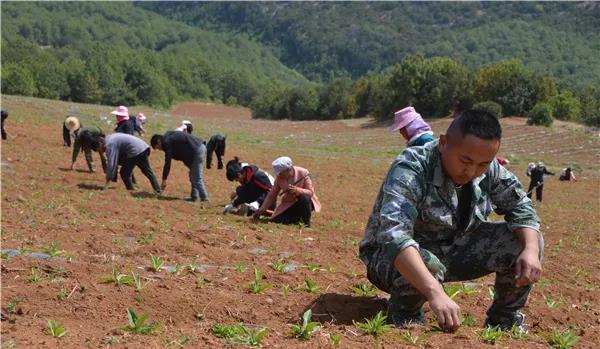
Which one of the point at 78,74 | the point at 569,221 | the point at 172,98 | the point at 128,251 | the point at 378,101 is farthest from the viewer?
the point at 172,98

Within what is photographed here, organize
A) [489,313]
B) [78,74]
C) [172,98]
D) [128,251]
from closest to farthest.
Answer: [489,313]
[128,251]
[78,74]
[172,98]

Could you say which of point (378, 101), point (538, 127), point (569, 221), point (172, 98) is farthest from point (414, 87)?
point (172, 98)

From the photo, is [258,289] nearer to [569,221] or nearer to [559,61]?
[569,221]

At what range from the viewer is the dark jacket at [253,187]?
10047 millimetres

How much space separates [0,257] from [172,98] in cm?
11161

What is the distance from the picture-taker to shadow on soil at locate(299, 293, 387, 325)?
4195 millimetres

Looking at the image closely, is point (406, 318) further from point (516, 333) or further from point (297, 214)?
point (297, 214)

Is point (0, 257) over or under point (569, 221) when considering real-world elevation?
over

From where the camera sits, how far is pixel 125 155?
38.5ft

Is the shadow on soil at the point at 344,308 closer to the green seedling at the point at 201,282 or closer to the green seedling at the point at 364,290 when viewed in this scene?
the green seedling at the point at 364,290

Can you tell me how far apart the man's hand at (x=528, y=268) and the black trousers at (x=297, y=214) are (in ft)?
17.8

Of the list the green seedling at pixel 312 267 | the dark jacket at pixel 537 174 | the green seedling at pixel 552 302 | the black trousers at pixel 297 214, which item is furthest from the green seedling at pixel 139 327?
the dark jacket at pixel 537 174

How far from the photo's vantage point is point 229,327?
3.40m

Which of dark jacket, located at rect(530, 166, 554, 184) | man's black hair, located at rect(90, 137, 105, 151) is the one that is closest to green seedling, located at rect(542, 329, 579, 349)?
man's black hair, located at rect(90, 137, 105, 151)
